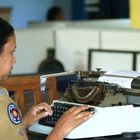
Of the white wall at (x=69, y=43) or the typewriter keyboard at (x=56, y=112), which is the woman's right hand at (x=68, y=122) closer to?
the typewriter keyboard at (x=56, y=112)

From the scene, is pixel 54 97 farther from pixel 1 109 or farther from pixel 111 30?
pixel 111 30

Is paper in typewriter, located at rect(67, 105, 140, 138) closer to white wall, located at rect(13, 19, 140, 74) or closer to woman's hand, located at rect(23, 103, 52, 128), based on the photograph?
woman's hand, located at rect(23, 103, 52, 128)

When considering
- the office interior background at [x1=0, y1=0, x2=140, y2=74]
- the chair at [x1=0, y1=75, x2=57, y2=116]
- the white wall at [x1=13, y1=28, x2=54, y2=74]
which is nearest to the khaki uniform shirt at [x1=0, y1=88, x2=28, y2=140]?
the chair at [x1=0, y1=75, x2=57, y2=116]

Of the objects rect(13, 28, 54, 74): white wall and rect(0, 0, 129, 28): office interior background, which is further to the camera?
rect(0, 0, 129, 28): office interior background

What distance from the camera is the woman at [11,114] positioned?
52.1 inches

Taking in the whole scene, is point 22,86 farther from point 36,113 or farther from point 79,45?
point 79,45

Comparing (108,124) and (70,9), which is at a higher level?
(70,9)

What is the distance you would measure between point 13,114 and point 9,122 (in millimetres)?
43

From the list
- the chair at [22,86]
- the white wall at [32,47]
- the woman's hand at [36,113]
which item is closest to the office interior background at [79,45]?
the white wall at [32,47]

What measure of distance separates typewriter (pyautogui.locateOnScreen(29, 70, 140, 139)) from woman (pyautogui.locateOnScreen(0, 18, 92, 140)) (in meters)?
0.03

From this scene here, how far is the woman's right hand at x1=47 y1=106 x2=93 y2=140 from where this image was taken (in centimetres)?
137

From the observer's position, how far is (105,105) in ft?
4.83

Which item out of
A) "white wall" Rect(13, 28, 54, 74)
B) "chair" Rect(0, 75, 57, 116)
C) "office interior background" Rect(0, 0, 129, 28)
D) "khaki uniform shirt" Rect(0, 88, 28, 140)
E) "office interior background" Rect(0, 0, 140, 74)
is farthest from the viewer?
"office interior background" Rect(0, 0, 129, 28)

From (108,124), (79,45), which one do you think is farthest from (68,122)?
(79,45)
